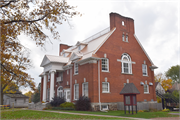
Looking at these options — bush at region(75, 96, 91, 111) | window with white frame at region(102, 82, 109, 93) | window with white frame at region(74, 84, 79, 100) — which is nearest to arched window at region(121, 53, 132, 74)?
window with white frame at region(102, 82, 109, 93)

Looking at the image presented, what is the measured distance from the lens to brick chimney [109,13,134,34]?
27.8 metres

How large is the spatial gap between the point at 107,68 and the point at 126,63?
13.3 feet

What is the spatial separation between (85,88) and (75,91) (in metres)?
2.71

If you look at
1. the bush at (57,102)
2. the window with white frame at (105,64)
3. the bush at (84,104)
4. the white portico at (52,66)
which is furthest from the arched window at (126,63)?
the bush at (57,102)

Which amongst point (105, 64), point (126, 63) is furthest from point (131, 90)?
point (126, 63)

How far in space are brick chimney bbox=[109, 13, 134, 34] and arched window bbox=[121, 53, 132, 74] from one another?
419 cm

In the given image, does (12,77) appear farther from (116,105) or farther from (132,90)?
(116,105)

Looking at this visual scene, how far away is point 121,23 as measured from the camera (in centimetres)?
2838

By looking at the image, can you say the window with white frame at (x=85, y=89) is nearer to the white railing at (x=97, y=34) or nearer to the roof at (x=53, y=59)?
the roof at (x=53, y=59)

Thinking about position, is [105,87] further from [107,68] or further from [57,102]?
[57,102]

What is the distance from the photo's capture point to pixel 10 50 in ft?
41.1

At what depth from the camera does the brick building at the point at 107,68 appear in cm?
2412

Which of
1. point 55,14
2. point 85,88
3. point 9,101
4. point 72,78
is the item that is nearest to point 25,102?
point 9,101

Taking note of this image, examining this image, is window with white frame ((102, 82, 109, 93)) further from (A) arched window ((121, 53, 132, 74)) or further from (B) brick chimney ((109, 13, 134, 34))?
(B) brick chimney ((109, 13, 134, 34))
